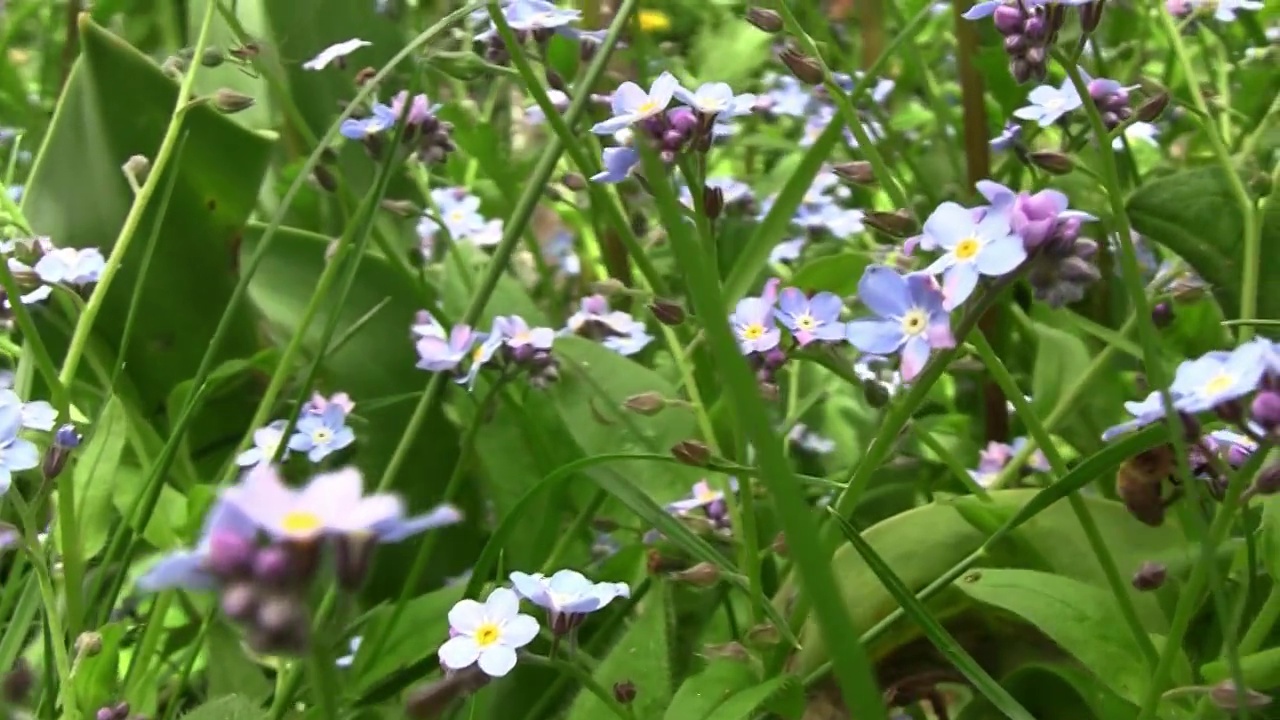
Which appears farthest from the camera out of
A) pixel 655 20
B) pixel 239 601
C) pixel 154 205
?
pixel 655 20

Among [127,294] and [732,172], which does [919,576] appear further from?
[732,172]

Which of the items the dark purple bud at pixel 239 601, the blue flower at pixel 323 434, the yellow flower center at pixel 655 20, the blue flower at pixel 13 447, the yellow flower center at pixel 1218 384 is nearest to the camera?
the dark purple bud at pixel 239 601

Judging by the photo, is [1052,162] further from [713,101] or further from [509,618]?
[509,618]

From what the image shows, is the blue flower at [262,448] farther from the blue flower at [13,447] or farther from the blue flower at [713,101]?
the blue flower at [713,101]

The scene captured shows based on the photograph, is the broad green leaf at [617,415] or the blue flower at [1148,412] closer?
the blue flower at [1148,412]

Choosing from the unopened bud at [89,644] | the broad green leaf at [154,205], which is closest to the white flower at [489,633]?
the unopened bud at [89,644]

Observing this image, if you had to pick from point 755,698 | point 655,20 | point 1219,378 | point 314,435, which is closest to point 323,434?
point 314,435

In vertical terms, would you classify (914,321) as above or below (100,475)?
above

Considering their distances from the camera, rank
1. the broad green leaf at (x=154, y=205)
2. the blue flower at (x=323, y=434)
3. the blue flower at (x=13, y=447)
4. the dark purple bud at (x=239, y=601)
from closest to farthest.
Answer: the dark purple bud at (x=239, y=601), the blue flower at (x=13, y=447), the blue flower at (x=323, y=434), the broad green leaf at (x=154, y=205)
